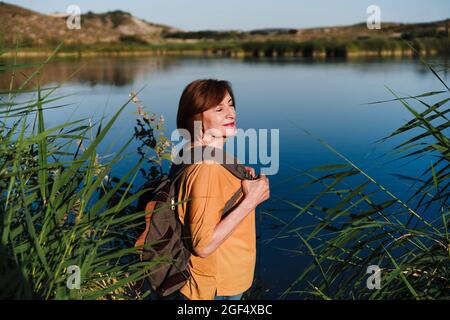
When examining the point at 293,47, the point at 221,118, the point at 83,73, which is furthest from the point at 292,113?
the point at 293,47

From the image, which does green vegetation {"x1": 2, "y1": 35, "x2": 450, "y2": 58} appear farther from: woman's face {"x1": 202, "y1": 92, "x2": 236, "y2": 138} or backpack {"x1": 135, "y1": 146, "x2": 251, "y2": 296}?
backpack {"x1": 135, "y1": 146, "x2": 251, "y2": 296}

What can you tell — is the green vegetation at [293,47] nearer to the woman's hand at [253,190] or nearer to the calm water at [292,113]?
the calm water at [292,113]

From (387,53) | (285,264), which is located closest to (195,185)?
(285,264)

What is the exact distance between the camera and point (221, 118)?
1.86 metres

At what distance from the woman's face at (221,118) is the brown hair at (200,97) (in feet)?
0.06

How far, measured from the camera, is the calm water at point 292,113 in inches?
231

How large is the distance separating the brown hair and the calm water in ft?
1.05

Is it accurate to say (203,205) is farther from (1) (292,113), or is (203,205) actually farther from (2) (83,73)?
(2) (83,73)

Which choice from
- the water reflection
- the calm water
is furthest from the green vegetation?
the calm water

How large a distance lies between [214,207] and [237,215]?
0.29 ft

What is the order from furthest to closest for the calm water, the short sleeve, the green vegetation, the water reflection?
the green vegetation < the calm water < the water reflection < the short sleeve

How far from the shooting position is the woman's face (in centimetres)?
186
